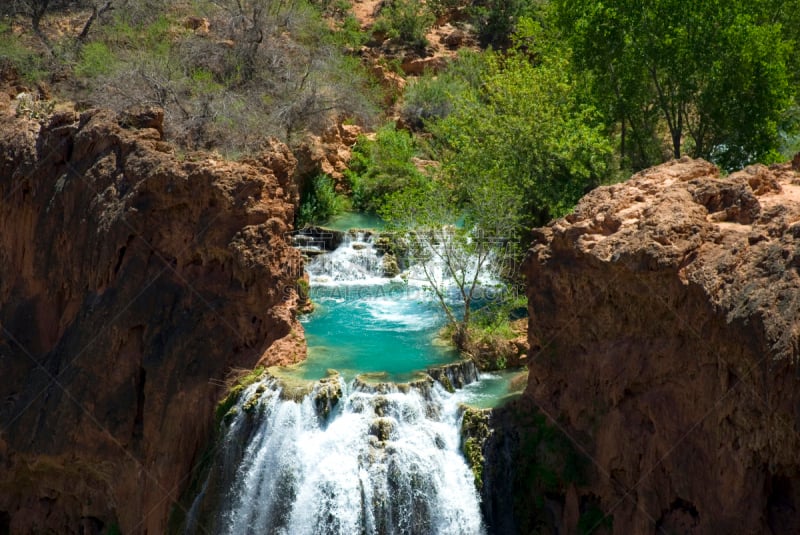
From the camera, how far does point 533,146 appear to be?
64.8ft

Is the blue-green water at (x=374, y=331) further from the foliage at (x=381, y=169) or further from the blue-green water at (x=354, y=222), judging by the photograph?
the foliage at (x=381, y=169)

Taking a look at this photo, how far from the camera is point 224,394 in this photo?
621 inches

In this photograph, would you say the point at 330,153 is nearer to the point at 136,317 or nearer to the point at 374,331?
the point at 374,331

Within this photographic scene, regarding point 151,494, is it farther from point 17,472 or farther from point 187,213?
point 187,213

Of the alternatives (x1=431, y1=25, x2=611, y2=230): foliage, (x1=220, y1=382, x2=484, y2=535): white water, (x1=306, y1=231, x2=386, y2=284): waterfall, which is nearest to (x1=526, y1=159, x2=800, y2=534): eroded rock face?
(x1=220, y1=382, x2=484, y2=535): white water

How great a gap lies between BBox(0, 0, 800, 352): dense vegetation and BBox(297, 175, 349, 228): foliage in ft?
0.15

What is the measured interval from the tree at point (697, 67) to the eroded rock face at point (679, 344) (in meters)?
6.71

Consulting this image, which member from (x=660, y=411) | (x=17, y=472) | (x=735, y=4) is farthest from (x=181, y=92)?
(x=660, y=411)

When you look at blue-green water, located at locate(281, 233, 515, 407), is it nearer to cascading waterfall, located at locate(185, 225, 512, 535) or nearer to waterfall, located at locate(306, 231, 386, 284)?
waterfall, located at locate(306, 231, 386, 284)

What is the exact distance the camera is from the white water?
46.5ft

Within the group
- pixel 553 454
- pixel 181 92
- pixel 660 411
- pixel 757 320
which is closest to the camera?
pixel 757 320

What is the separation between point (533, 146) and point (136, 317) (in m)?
9.03

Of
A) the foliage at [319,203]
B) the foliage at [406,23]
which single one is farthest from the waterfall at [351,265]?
the foliage at [406,23]

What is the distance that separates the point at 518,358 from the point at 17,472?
1015cm
